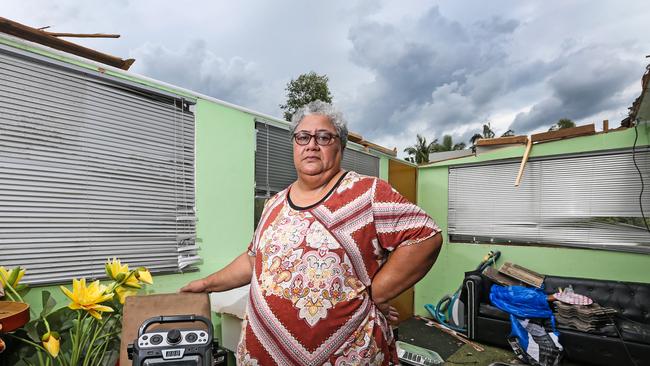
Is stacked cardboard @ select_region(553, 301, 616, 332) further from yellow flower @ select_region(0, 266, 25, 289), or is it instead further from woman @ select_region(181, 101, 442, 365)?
yellow flower @ select_region(0, 266, 25, 289)

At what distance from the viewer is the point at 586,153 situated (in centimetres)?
429

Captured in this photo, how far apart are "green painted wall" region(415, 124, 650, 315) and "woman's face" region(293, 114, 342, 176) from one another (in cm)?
443

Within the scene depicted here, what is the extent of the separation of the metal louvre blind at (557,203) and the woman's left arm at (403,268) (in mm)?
4392

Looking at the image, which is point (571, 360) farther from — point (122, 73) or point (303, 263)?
point (122, 73)

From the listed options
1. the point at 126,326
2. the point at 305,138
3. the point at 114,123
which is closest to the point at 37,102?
the point at 114,123

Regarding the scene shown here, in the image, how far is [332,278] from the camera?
1039mm

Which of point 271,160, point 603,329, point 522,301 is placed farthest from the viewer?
point 522,301

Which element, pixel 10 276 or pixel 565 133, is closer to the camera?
pixel 10 276

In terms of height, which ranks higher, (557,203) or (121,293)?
(557,203)

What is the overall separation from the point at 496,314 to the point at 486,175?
2.04 meters

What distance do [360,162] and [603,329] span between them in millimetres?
3101

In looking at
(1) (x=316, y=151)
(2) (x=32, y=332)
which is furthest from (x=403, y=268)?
(2) (x=32, y=332)

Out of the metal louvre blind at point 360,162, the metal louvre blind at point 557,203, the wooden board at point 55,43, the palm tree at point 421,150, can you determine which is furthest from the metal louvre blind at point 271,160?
the palm tree at point 421,150

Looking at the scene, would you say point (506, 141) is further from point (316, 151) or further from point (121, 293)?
point (121, 293)
